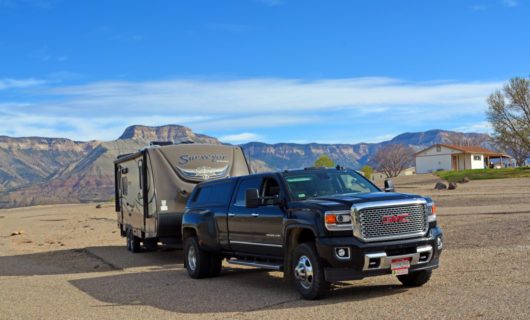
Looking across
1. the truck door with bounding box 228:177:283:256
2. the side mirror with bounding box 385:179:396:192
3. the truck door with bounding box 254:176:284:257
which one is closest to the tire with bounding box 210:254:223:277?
the truck door with bounding box 228:177:283:256

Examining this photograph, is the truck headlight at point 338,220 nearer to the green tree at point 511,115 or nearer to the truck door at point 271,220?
the truck door at point 271,220

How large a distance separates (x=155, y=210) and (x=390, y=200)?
26.6 feet

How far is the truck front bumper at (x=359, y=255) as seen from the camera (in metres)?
9.54

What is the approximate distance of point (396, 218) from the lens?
9.80m

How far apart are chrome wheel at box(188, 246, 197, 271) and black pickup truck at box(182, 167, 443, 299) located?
0.77 meters

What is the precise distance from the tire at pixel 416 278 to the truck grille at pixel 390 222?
2.93 feet

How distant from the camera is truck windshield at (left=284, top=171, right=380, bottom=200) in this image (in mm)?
11070

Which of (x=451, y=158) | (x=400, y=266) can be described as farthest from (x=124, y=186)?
(x=451, y=158)

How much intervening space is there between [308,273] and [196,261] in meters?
3.94

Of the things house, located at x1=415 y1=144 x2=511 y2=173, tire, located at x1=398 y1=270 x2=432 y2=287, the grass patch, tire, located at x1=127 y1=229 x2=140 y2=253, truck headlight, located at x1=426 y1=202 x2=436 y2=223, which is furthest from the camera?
house, located at x1=415 y1=144 x2=511 y2=173

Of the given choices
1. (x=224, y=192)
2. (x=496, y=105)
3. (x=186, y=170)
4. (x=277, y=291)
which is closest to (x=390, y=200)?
(x=277, y=291)

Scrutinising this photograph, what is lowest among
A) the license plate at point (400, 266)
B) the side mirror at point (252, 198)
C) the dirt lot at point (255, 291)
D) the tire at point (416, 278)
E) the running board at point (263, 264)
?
the dirt lot at point (255, 291)

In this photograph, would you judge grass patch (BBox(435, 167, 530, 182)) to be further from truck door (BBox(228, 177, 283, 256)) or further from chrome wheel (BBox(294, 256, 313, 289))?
chrome wheel (BBox(294, 256, 313, 289))

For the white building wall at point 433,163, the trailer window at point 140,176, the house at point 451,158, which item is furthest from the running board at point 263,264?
the white building wall at point 433,163
